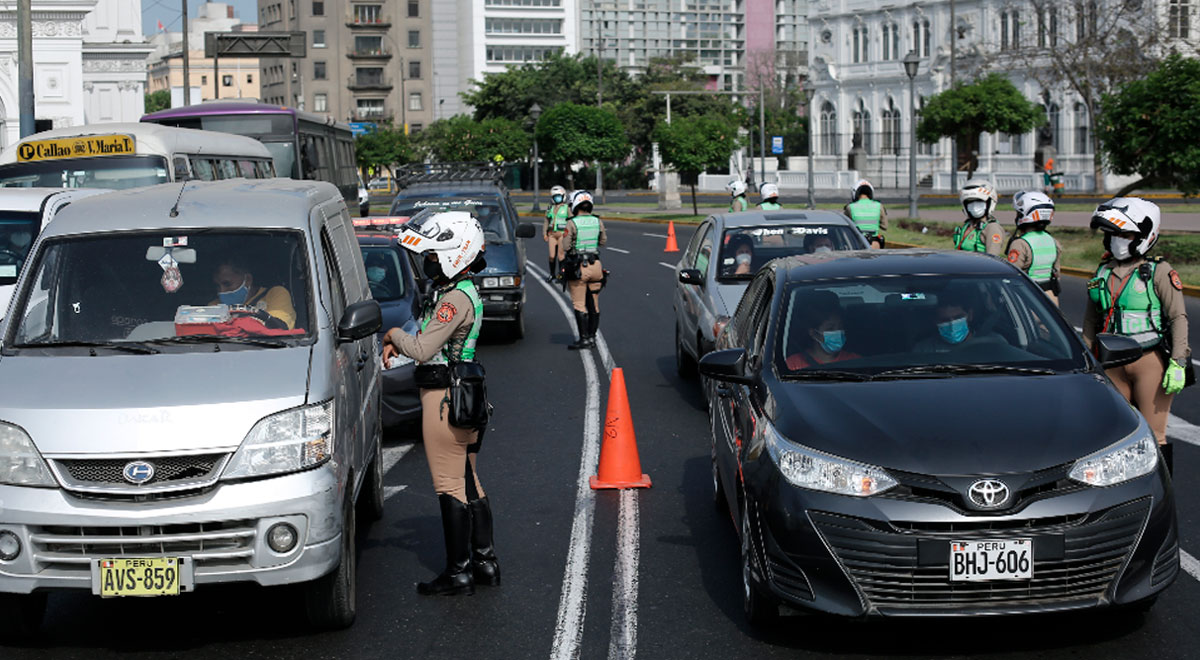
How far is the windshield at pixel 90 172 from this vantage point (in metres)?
18.9

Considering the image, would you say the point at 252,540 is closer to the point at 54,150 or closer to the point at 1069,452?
the point at 1069,452

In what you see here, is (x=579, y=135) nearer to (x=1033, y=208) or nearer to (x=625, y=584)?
(x=1033, y=208)

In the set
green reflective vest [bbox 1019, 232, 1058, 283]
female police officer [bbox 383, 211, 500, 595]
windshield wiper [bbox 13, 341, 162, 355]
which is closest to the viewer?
windshield wiper [bbox 13, 341, 162, 355]

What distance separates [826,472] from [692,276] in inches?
280

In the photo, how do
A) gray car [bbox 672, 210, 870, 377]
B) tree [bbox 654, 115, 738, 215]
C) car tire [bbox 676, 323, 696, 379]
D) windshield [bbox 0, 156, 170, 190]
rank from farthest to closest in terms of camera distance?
tree [bbox 654, 115, 738, 215] < windshield [bbox 0, 156, 170, 190] < car tire [bbox 676, 323, 696, 379] < gray car [bbox 672, 210, 870, 377]

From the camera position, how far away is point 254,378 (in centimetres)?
616

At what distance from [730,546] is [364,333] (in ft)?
7.90

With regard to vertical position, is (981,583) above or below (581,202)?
below

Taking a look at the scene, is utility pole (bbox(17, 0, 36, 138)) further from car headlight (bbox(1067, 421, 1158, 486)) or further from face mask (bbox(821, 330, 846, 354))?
car headlight (bbox(1067, 421, 1158, 486))

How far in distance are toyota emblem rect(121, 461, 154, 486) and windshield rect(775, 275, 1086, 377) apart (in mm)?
2831

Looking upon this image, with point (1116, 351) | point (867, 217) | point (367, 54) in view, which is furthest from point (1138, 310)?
point (367, 54)

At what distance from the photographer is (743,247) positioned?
42.2 ft

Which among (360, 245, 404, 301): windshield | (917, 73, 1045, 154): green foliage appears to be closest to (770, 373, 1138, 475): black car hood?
(360, 245, 404, 301): windshield

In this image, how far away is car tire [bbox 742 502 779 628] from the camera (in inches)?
244
